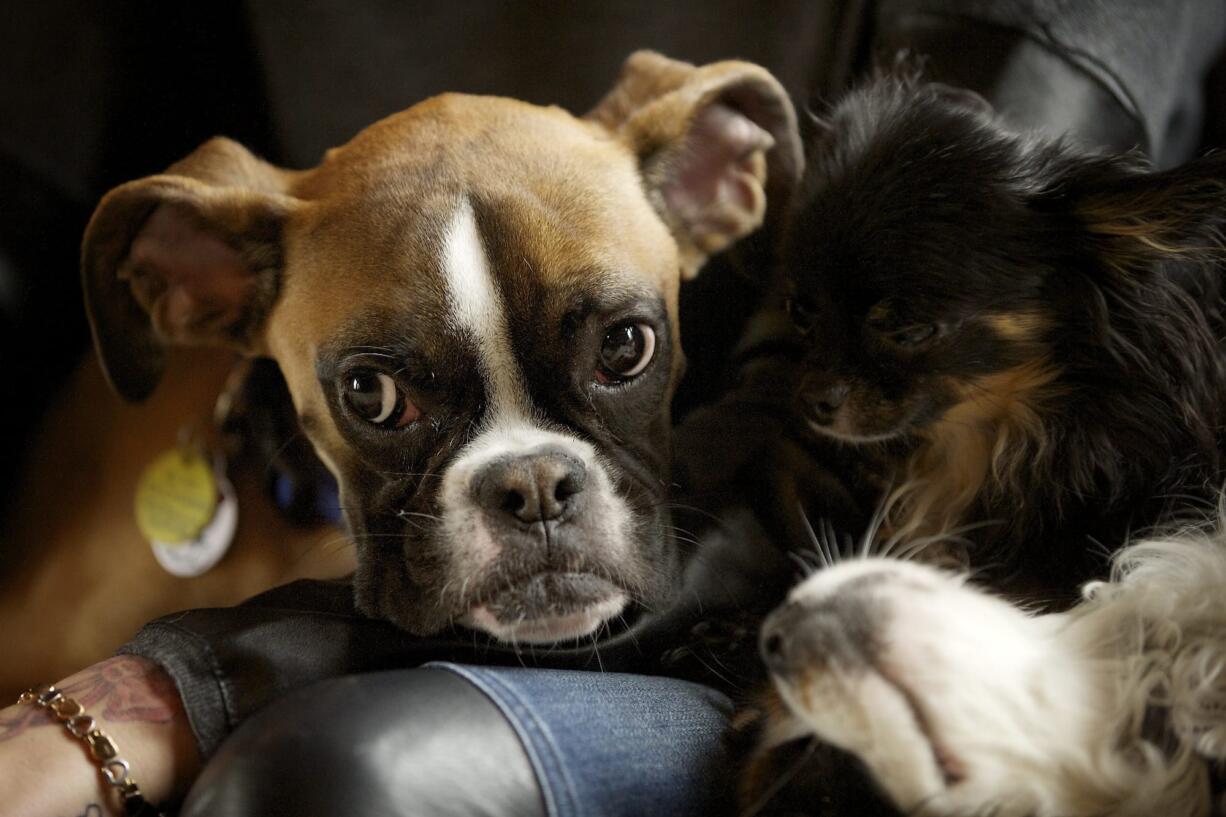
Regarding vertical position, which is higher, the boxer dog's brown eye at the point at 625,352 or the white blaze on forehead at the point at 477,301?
the white blaze on forehead at the point at 477,301

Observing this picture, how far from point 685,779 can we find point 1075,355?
693 millimetres

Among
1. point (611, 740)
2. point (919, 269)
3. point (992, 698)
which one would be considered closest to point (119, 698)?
point (611, 740)

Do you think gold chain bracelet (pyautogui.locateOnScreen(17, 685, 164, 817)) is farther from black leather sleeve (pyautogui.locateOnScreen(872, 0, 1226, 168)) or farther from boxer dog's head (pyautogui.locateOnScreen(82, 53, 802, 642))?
black leather sleeve (pyautogui.locateOnScreen(872, 0, 1226, 168))

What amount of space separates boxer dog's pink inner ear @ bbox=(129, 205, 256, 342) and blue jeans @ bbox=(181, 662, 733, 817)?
72cm

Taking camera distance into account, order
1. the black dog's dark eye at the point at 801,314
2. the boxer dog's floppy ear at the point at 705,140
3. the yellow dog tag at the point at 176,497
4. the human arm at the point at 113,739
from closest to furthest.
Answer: the human arm at the point at 113,739
the black dog's dark eye at the point at 801,314
the boxer dog's floppy ear at the point at 705,140
the yellow dog tag at the point at 176,497

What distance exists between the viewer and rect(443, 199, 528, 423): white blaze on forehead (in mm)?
1153

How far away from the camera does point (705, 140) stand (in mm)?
1533

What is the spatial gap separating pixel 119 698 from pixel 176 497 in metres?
0.51

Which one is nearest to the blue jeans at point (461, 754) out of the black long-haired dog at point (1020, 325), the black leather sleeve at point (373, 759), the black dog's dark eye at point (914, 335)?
the black leather sleeve at point (373, 759)

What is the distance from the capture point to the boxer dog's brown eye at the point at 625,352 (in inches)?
49.8

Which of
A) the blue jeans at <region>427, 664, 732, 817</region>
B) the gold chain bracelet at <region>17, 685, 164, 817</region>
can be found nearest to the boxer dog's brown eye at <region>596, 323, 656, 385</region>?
the blue jeans at <region>427, 664, 732, 817</region>

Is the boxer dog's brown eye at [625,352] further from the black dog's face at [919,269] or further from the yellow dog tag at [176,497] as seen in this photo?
the yellow dog tag at [176,497]

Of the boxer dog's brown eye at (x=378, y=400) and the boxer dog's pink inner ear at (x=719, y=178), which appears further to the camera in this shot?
the boxer dog's pink inner ear at (x=719, y=178)

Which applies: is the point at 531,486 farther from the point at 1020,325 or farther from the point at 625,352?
the point at 1020,325
